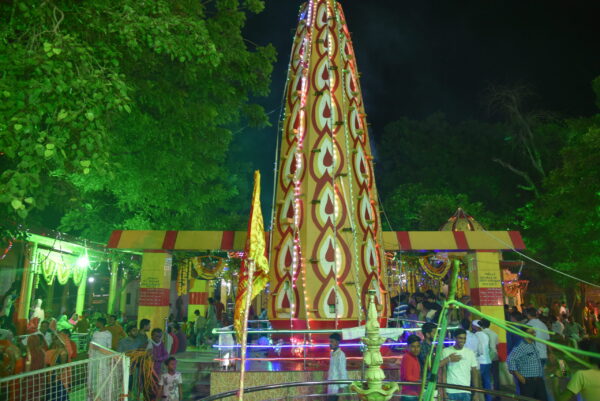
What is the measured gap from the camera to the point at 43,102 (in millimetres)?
4891

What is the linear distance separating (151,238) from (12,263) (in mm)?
6829

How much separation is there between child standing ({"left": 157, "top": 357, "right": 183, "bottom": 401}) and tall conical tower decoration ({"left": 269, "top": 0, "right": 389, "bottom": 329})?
217 centimetres

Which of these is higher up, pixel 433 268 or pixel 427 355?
pixel 433 268

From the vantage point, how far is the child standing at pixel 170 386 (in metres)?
7.20

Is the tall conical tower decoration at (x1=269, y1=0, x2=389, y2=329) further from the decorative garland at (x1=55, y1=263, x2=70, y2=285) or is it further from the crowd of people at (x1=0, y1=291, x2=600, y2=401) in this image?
the decorative garland at (x1=55, y1=263, x2=70, y2=285)

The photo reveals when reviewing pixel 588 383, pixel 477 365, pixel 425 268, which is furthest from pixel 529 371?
pixel 425 268

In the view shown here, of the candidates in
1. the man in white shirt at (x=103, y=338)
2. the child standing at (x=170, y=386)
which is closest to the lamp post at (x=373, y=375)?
the child standing at (x=170, y=386)

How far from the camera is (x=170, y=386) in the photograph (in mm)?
7223

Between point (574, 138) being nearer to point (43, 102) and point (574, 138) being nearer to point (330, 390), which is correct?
point (330, 390)

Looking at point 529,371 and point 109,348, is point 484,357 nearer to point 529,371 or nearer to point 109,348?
point 529,371

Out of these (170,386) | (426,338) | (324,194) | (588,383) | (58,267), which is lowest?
(170,386)

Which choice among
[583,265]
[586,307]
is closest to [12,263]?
[583,265]

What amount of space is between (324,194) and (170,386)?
4333mm

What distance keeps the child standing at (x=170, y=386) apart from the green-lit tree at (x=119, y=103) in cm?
308
